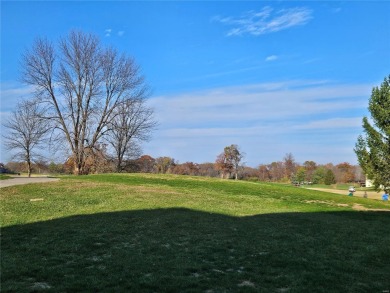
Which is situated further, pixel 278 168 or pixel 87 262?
pixel 278 168

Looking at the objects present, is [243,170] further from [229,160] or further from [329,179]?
[329,179]

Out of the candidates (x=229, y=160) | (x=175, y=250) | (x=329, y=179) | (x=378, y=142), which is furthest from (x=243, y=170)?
(x=175, y=250)

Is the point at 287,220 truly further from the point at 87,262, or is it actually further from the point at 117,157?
the point at 117,157

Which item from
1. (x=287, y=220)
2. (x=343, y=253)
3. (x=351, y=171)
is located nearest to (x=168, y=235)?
(x=343, y=253)

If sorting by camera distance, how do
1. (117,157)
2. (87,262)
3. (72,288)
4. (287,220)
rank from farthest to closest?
(117,157) → (287,220) → (87,262) → (72,288)

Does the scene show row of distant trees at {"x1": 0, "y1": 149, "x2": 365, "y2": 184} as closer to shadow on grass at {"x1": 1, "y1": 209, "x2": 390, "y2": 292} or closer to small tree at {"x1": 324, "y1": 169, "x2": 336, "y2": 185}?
small tree at {"x1": 324, "y1": 169, "x2": 336, "y2": 185}

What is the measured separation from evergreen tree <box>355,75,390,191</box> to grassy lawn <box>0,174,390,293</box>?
33.8 ft

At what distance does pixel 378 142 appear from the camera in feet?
76.7

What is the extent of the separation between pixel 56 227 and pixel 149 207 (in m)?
5.29

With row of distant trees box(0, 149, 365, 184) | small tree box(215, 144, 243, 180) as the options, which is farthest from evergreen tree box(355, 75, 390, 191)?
small tree box(215, 144, 243, 180)

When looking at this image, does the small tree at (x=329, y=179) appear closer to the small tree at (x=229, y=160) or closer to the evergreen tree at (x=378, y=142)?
the small tree at (x=229, y=160)

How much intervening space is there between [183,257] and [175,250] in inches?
24.0

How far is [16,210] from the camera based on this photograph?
1130cm

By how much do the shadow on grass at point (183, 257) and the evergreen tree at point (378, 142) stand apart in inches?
525
